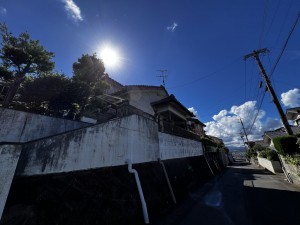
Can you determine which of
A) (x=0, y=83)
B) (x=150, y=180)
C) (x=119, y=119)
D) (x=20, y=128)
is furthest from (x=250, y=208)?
(x=0, y=83)

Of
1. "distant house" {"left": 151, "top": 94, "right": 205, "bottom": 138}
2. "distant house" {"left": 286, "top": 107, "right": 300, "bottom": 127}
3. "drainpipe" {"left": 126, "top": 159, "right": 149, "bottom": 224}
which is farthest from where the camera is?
"distant house" {"left": 286, "top": 107, "right": 300, "bottom": 127}

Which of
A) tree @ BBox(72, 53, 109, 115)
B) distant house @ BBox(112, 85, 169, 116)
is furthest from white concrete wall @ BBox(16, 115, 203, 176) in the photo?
tree @ BBox(72, 53, 109, 115)

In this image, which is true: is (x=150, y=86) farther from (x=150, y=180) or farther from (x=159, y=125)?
(x=150, y=180)

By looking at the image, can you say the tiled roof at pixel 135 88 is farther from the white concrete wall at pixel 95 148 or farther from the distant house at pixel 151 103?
the white concrete wall at pixel 95 148

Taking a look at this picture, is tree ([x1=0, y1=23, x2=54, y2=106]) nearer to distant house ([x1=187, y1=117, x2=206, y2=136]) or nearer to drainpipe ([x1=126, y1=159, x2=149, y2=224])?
drainpipe ([x1=126, y1=159, x2=149, y2=224])

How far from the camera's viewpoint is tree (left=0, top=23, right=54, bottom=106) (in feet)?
32.1

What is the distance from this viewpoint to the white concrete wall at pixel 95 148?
3758 millimetres

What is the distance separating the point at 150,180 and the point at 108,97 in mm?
7655

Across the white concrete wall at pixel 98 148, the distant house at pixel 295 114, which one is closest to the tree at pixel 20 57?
the white concrete wall at pixel 98 148

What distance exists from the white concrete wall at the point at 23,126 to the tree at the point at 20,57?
4.65 m

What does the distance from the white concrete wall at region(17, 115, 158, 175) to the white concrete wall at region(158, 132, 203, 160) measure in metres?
0.77

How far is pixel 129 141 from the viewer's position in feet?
21.1

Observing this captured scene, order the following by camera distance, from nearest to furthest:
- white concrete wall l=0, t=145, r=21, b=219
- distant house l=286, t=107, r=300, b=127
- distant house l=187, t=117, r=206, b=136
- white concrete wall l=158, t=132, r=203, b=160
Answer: white concrete wall l=0, t=145, r=21, b=219
white concrete wall l=158, t=132, r=203, b=160
distant house l=187, t=117, r=206, b=136
distant house l=286, t=107, r=300, b=127

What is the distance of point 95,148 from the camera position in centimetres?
519
